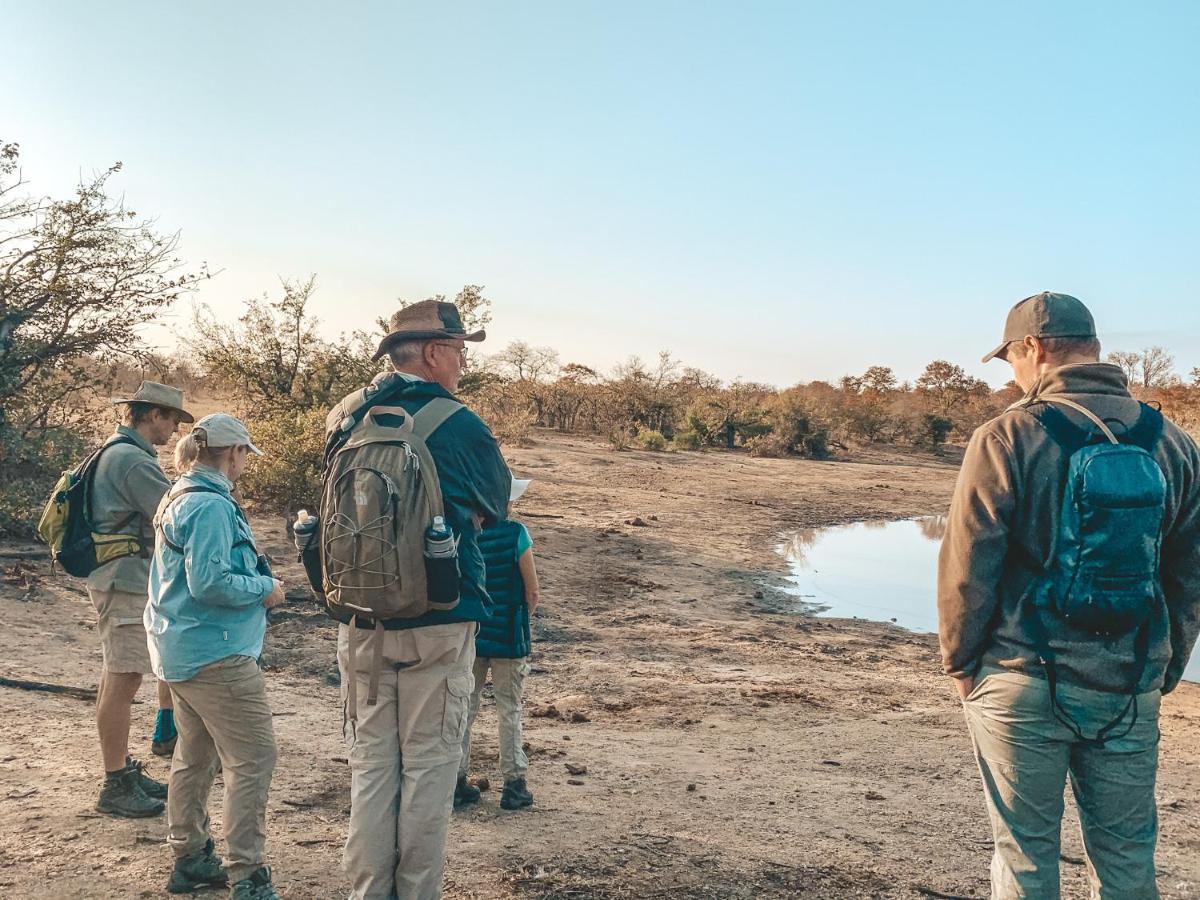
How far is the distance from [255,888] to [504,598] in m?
1.82

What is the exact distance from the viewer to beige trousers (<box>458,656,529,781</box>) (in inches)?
192

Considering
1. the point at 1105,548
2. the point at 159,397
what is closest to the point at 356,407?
the point at 159,397

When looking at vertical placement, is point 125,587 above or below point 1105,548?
below

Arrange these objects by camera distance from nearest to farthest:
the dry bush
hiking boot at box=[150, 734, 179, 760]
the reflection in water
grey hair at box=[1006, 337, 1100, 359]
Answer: grey hair at box=[1006, 337, 1100, 359]
hiking boot at box=[150, 734, 179, 760]
the reflection in water
the dry bush

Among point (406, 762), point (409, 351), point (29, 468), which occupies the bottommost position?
point (406, 762)

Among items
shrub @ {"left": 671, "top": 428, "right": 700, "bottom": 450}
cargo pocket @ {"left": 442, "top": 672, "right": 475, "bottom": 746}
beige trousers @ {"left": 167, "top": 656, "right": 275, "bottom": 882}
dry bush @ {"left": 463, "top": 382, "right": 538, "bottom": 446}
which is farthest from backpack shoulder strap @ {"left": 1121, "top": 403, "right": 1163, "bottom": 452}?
shrub @ {"left": 671, "top": 428, "right": 700, "bottom": 450}

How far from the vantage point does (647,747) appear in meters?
6.15

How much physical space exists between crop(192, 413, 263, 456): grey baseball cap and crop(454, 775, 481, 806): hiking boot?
2.16 metres

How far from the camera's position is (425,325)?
3330 millimetres

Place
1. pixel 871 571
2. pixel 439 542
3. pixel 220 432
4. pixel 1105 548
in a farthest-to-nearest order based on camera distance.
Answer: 1. pixel 871 571
2. pixel 220 432
3. pixel 439 542
4. pixel 1105 548

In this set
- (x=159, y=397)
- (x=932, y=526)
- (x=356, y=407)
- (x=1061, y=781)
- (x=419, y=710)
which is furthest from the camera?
(x=932, y=526)

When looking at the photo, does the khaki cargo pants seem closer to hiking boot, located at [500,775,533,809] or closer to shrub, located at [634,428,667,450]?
hiking boot, located at [500,775,533,809]

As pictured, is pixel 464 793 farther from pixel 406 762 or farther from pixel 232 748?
pixel 406 762

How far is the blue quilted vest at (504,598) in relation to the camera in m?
4.91
